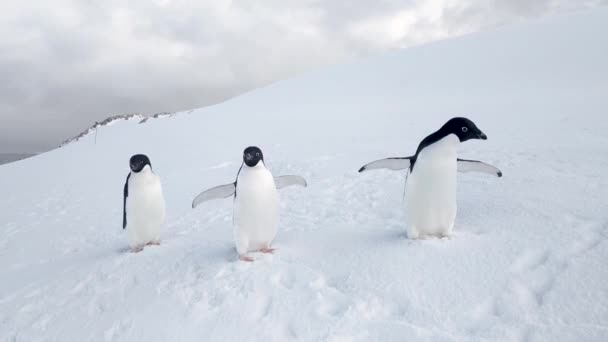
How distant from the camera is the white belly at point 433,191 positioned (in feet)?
9.41

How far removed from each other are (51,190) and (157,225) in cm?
747

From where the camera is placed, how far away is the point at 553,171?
4.47 metres

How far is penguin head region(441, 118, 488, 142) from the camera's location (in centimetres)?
277

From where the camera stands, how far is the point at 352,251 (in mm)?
3082

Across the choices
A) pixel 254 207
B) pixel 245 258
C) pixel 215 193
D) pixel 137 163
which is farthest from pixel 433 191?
pixel 137 163

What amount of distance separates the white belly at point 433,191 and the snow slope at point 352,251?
0.49ft

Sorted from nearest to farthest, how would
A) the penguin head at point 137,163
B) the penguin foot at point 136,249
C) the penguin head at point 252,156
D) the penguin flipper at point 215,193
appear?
the penguin head at point 252,156, the penguin flipper at point 215,193, the penguin head at point 137,163, the penguin foot at point 136,249

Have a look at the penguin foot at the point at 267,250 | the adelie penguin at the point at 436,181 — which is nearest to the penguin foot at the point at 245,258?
the penguin foot at the point at 267,250

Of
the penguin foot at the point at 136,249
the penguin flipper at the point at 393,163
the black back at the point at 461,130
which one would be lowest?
the penguin foot at the point at 136,249

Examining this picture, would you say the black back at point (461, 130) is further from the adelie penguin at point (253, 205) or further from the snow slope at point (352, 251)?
the adelie penguin at point (253, 205)

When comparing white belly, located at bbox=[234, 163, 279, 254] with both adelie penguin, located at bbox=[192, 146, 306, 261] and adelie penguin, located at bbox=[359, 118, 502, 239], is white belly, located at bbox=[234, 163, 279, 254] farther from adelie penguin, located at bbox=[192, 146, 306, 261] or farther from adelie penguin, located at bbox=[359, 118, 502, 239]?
adelie penguin, located at bbox=[359, 118, 502, 239]

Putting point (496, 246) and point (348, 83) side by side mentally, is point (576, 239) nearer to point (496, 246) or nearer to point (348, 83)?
point (496, 246)

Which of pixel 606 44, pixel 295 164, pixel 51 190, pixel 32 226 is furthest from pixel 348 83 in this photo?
pixel 32 226

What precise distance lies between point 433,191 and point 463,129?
467 millimetres
